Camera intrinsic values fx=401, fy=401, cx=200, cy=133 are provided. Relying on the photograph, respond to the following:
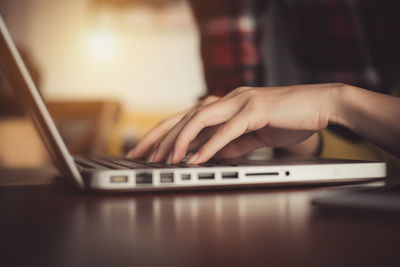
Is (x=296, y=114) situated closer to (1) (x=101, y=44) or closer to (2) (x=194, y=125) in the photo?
(2) (x=194, y=125)

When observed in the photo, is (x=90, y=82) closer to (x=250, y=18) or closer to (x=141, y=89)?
(x=141, y=89)

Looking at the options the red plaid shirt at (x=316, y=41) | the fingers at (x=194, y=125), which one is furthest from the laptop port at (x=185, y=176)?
the red plaid shirt at (x=316, y=41)

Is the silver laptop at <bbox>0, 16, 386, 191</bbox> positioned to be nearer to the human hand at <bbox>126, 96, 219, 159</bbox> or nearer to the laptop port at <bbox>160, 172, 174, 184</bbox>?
the laptop port at <bbox>160, 172, 174, 184</bbox>

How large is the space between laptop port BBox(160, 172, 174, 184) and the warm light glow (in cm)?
413

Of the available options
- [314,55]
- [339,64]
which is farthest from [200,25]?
[339,64]

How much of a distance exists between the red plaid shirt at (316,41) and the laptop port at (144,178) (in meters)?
1.16

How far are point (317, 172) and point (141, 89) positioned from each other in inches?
153

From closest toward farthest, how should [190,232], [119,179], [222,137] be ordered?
[190,232] < [119,179] < [222,137]

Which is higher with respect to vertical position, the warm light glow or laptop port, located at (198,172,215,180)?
the warm light glow

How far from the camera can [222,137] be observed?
57 centimetres

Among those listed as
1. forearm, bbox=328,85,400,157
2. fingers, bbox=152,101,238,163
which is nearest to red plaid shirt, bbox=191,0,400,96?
forearm, bbox=328,85,400,157

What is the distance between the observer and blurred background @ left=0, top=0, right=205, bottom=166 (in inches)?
167

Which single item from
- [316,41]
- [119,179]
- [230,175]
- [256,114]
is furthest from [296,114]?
[316,41]

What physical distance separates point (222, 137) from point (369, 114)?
235 millimetres
